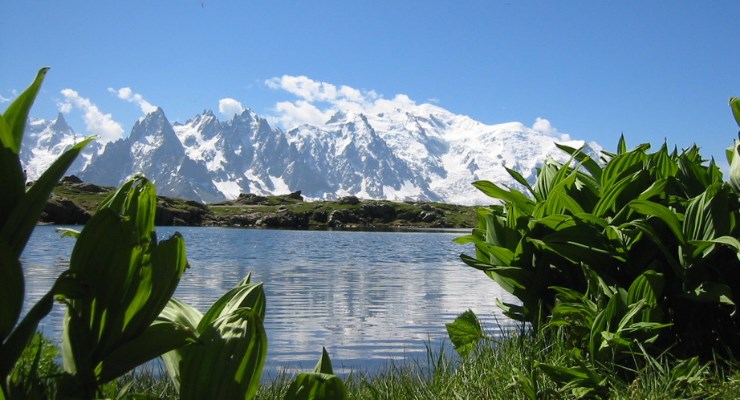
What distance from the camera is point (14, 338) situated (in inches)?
80.5

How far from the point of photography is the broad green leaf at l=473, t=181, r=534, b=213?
4.73 meters

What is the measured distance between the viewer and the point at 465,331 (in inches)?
188

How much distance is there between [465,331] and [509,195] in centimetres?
103

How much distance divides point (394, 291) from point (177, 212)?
423ft

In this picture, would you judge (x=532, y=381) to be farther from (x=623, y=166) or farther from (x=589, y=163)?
(x=589, y=163)

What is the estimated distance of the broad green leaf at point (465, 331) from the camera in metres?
4.75

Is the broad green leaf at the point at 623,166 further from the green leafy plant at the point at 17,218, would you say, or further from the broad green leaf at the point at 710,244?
the green leafy plant at the point at 17,218

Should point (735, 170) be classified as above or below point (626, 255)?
above

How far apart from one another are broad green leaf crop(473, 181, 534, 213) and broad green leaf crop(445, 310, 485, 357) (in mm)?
855

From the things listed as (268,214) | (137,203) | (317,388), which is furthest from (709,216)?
(268,214)

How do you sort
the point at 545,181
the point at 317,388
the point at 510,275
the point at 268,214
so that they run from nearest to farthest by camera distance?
the point at 317,388 → the point at 510,275 → the point at 545,181 → the point at 268,214

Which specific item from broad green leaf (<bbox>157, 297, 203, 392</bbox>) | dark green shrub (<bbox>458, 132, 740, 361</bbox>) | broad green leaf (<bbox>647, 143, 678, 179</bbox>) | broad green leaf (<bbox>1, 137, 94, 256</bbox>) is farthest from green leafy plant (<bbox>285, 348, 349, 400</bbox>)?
broad green leaf (<bbox>647, 143, 678, 179</bbox>)

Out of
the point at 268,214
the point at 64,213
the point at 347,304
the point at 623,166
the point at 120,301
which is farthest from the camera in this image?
the point at 268,214

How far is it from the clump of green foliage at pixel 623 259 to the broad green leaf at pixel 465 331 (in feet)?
0.04
